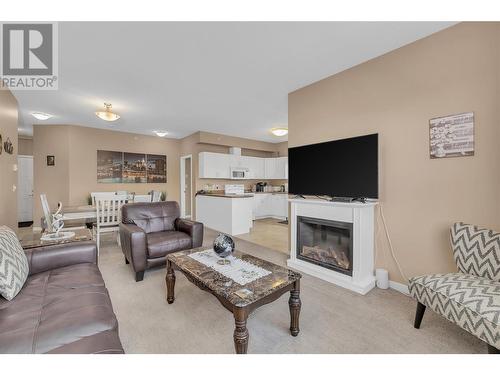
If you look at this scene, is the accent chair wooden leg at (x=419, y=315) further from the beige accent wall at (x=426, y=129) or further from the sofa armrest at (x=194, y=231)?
the sofa armrest at (x=194, y=231)

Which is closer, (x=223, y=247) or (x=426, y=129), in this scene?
(x=223, y=247)

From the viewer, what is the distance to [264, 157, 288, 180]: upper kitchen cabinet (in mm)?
7043

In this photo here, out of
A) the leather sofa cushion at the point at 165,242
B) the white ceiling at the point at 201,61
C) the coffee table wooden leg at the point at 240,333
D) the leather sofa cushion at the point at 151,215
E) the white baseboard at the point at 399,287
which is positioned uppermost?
the white ceiling at the point at 201,61

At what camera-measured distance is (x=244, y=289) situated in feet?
4.85

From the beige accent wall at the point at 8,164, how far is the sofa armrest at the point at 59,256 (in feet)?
6.12

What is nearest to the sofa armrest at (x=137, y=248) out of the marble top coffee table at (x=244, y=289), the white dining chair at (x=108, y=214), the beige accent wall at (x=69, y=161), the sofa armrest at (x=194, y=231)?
the sofa armrest at (x=194, y=231)

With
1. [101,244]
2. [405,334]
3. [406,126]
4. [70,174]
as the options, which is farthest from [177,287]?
[70,174]

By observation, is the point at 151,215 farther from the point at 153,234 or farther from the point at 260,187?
the point at 260,187

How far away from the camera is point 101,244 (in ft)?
13.4

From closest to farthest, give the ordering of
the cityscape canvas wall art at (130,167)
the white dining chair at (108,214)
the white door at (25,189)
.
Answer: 1. the white dining chair at (108,214)
2. the cityscape canvas wall art at (130,167)
3. the white door at (25,189)

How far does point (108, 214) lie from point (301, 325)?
3.40 metres

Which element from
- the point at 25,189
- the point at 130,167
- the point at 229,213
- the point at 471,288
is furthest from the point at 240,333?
the point at 25,189

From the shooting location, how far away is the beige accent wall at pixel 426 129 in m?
1.83

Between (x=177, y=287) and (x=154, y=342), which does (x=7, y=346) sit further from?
(x=177, y=287)
